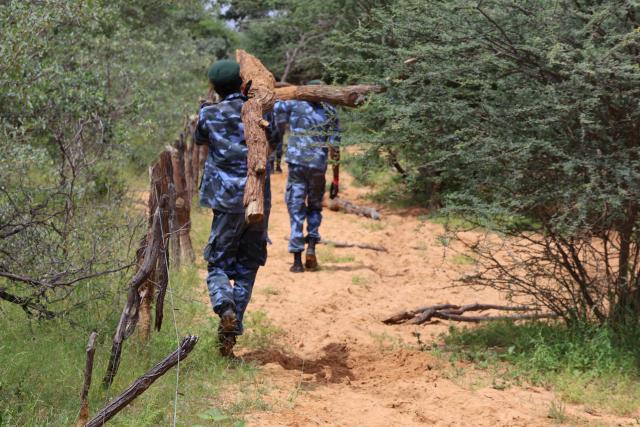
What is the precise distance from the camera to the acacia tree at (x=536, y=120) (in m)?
5.71

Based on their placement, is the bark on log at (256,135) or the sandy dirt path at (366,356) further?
the bark on log at (256,135)

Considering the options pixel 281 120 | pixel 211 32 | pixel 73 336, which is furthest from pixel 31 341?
pixel 211 32

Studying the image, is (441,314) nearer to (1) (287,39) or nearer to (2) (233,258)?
(2) (233,258)

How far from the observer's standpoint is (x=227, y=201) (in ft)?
18.9

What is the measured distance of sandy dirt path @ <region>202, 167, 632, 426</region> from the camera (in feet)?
16.4

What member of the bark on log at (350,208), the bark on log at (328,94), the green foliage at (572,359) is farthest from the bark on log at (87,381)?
the bark on log at (350,208)

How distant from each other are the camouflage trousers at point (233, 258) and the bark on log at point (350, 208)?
7479mm

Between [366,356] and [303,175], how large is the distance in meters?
3.25

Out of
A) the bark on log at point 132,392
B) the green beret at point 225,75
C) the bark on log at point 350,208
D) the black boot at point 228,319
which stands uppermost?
the green beret at point 225,75

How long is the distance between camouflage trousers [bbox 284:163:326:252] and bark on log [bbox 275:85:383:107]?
2970 mm

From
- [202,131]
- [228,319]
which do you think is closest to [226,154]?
[202,131]

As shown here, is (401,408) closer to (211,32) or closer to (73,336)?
(73,336)

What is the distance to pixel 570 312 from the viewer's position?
639 centimetres

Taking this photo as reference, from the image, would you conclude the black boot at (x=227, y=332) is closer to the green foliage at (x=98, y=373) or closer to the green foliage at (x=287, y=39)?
the green foliage at (x=98, y=373)
